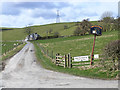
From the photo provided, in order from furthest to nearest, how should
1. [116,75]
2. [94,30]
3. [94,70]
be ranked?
[94,30] < [94,70] < [116,75]

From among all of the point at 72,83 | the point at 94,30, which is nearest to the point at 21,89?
the point at 72,83

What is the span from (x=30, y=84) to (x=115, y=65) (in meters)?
7.25

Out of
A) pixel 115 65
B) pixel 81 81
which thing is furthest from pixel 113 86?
pixel 115 65

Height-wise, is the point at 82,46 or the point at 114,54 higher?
the point at 82,46

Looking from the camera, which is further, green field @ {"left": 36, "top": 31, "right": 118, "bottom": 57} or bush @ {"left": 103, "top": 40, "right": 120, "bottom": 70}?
green field @ {"left": 36, "top": 31, "right": 118, "bottom": 57}

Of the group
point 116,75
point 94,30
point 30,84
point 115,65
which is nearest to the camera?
point 30,84

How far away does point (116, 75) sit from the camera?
16.0 m

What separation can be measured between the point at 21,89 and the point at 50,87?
1.89 meters

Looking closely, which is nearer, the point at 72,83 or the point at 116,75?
the point at 72,83

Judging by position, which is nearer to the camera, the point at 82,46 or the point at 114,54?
the point at 114,54

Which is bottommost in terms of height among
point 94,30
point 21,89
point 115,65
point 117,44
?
point 21,89

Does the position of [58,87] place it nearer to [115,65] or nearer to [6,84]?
[6,84]

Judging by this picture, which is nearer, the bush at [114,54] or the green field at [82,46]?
the bush at [114,54]

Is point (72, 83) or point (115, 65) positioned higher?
point (115, 65)
